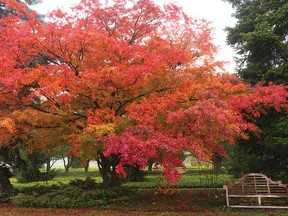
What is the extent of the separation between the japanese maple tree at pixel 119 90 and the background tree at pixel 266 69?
4.67 ft

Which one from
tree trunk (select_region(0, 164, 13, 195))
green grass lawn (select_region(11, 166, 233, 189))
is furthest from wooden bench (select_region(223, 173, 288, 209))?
tree trunk (select_region(0, 164, 13, 195))

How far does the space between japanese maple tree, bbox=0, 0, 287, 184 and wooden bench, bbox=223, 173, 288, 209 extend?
60.7 inches

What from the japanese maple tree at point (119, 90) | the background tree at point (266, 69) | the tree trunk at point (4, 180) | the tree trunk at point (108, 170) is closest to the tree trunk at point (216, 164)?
the background tree at point (266, 69)

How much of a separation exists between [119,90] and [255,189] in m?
5.62

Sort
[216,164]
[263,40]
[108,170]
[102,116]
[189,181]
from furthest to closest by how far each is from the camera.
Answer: [189,181], [216,164], [108,170], [263,40], [102,116]

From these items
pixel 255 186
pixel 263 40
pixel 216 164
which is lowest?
pixel 255 186

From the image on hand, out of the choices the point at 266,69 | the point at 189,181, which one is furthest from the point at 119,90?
the point at 189,181

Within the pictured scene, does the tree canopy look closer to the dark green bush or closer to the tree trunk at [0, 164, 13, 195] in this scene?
the dark green bush

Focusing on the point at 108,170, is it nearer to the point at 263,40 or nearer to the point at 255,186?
the point at 255,186

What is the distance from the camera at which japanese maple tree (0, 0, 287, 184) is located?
25.8 feet

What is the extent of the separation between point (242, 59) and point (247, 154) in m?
5.00

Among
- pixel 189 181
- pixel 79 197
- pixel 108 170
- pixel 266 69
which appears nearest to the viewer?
pixel 79 197

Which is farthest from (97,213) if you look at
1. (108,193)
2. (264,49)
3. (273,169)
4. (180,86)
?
(264,49)

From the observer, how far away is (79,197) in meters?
11.1
